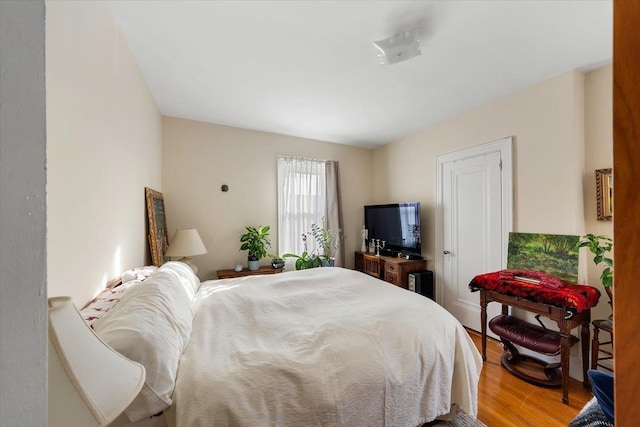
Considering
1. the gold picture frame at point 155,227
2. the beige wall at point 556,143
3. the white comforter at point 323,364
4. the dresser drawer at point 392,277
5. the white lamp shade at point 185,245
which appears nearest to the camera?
the white comforter at point 323,364

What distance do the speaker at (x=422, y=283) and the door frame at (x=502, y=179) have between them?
0.10m

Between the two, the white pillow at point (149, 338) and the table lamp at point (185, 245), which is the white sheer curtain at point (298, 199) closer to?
the table lamp at point (185, 245)

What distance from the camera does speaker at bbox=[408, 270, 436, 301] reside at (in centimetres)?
327

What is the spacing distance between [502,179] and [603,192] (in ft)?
2.42

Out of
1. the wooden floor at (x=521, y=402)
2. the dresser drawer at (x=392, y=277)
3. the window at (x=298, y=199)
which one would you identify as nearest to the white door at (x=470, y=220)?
the dresser drawer at (x=392, y=277)

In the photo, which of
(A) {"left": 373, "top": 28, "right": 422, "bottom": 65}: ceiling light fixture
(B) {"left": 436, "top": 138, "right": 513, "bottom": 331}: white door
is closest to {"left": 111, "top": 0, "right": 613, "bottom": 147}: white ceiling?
(A) {"left": 373, "top": 28, "right": 422, "bottom": 65}: ceiling light fixture

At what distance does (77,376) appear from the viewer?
0.49 metres

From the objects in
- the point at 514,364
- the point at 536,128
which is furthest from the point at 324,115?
the point at 514,364

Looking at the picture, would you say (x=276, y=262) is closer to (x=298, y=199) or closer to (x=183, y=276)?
(x=298, y=199)

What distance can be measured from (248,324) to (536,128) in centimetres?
303

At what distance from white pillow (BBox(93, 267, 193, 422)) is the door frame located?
9.81 ft

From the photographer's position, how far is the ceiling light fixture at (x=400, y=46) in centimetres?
164

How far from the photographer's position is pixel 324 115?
10.1 feet
